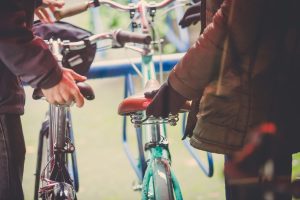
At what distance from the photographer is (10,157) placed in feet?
6.88

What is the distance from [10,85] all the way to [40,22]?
1.25 meters

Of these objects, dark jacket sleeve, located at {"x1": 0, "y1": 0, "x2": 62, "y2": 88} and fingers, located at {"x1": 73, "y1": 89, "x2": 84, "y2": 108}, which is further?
fingers, located at {"x1": 73, "y1": 89, "x2": 84, "y2": 108}

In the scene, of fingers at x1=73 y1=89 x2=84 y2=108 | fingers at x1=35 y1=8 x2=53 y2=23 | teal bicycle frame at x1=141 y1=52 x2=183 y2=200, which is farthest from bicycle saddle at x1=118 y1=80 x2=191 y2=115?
fingers at x1=35 y1=8 x2=53 y2=23

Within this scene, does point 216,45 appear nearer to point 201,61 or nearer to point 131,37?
point 201,61

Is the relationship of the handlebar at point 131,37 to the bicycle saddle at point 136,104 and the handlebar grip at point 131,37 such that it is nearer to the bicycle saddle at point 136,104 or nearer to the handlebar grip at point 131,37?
the handlebar grip at point 131,37

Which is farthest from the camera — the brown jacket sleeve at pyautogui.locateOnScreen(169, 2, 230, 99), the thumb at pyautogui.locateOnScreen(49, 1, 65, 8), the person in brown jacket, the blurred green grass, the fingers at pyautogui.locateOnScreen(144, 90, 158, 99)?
the blurred green grass

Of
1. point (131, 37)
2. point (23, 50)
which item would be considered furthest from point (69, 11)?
point (23, 50)

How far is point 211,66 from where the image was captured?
1.65 metres

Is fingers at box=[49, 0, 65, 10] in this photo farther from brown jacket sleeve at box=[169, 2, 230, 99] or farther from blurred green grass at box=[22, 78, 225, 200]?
blurred green grass at box=[22, 78, 225, 200]

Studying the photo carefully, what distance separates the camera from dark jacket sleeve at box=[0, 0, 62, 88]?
1686 millimetres

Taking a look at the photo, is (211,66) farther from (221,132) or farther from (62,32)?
(62,32)

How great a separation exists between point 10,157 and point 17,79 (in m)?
0.37

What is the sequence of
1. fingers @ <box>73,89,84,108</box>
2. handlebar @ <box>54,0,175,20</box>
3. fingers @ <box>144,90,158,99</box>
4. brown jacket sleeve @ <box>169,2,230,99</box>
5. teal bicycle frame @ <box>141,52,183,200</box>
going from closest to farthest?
brown jacket sleeve @ <box>169,2,230,99</box> < fingers @ <box>73,89,84,108</box> < fingers @ <box>144,90,158,99</box> < teal bicycle frame @ <box>141,52,183,200</box> < handlebar @ <box>54,0,175,20</box>

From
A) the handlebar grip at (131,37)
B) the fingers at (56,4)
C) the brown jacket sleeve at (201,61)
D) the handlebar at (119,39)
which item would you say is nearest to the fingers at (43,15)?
the fingers at (56,4)
